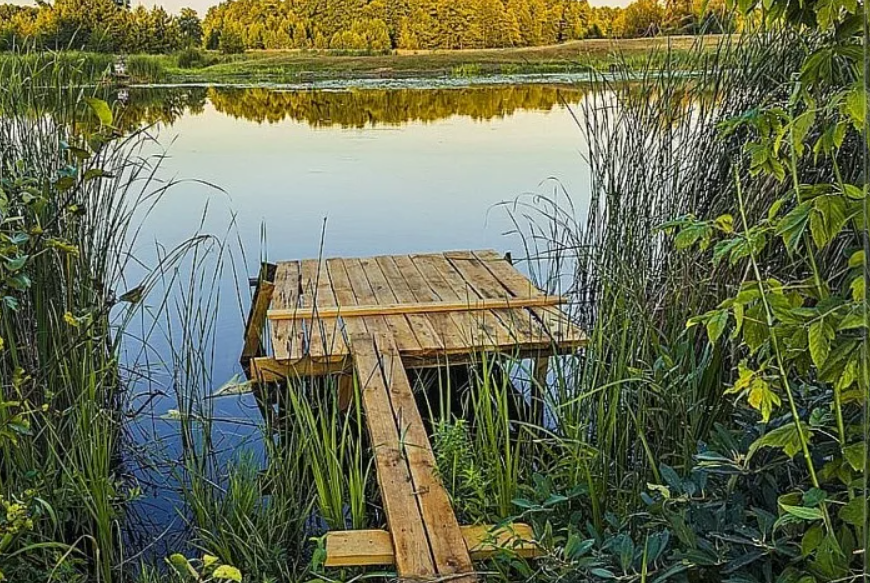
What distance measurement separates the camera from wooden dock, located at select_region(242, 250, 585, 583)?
1.57 meters

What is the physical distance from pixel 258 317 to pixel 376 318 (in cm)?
62

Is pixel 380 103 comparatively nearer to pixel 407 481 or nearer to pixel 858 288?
pixel 407 481

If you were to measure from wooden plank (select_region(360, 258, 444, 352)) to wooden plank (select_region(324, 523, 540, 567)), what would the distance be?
36.8 inches

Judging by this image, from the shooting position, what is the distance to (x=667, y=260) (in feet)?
7.18

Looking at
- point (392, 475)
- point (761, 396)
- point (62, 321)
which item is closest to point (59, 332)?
point (62, 321)

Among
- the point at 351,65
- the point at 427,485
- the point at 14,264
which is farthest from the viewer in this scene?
the point at 351,65

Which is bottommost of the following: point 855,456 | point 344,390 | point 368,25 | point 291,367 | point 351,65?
point 344,390

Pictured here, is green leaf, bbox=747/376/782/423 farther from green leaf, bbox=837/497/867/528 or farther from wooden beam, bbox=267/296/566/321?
wooden beam, bbox=267/296/566/321

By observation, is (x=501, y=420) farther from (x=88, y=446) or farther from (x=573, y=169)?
(x=573, y=169)

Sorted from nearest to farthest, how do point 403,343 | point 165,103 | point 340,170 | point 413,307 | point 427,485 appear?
point 427,485 → point 403,343 → point 413,307 → point 340,170 → point 165,103

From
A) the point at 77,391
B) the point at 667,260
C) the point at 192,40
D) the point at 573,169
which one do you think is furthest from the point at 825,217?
the point at 192,40

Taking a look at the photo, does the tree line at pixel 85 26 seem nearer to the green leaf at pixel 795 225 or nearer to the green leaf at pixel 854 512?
the green leaf at pixel 795 225

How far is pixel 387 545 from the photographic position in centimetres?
158

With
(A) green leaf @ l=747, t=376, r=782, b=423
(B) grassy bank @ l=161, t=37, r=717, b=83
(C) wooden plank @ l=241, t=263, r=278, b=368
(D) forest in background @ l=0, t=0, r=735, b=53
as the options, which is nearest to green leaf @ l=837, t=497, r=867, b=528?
(A) green leaf @ l=747, t=376, r=782, b=423
